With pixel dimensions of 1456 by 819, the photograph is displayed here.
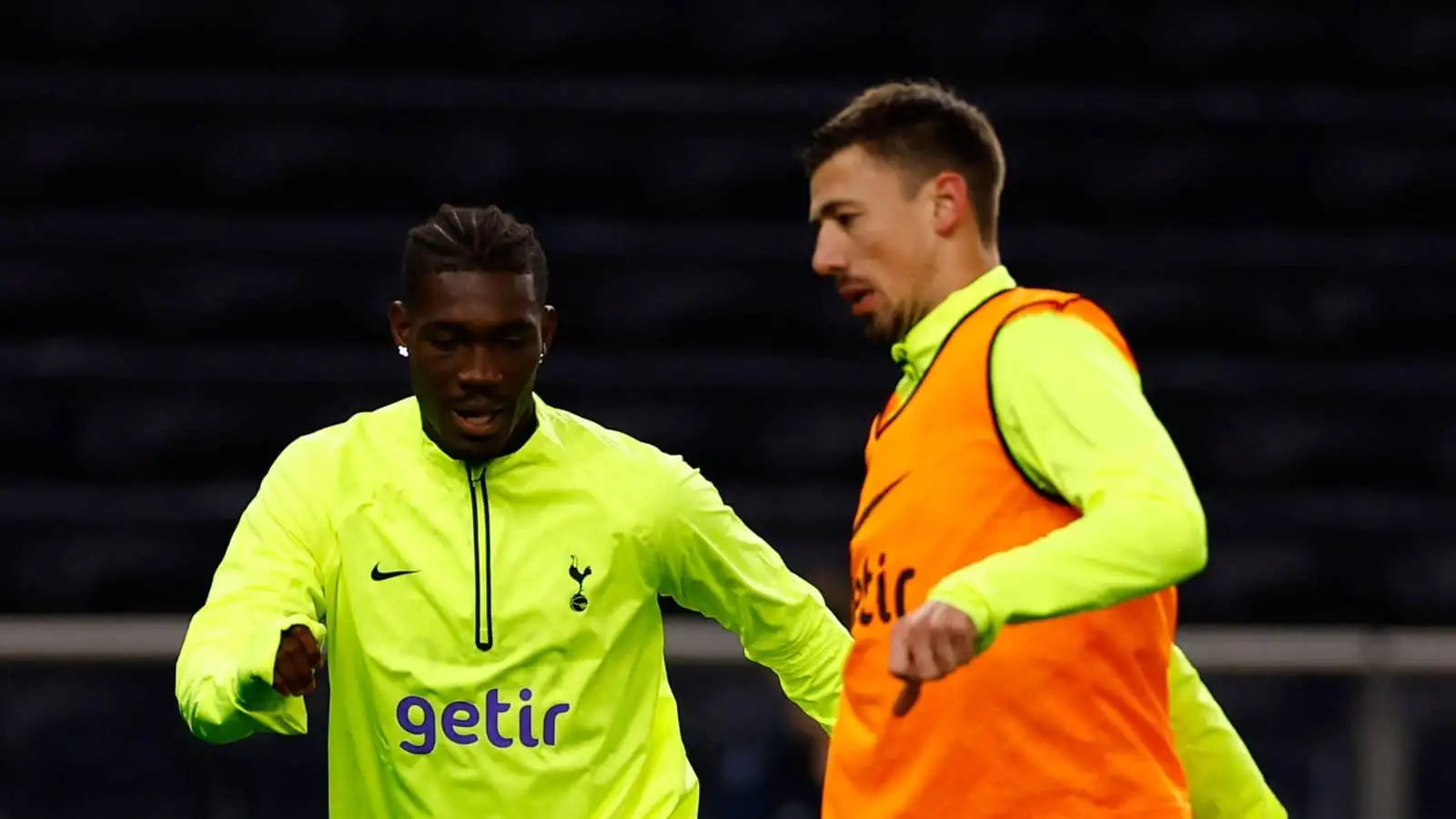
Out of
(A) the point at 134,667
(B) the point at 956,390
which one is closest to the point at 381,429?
(B) the point at 956,390

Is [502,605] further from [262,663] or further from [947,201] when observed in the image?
[947,201]

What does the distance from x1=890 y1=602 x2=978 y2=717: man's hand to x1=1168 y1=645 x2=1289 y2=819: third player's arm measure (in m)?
0.67

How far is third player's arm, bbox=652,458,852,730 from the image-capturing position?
3104 millimetres

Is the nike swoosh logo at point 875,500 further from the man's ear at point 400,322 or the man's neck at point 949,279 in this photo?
the man's ear at point 400,322

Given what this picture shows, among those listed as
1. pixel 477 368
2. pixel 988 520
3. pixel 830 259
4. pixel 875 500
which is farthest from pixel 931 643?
pixel 477 368

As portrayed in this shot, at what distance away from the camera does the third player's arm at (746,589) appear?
3.10 m

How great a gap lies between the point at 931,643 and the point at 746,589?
1.06 meters

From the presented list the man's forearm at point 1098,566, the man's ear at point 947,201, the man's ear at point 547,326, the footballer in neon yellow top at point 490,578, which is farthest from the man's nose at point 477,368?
the man's forearm at point 1098,566

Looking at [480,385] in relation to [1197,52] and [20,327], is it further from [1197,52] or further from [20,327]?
[1197,52]

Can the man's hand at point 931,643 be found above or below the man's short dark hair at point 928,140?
below

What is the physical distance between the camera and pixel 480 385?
9.73ft

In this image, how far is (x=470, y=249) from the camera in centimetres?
298

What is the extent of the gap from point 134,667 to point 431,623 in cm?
174

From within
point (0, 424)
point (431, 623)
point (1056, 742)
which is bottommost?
point (1056, 742)
